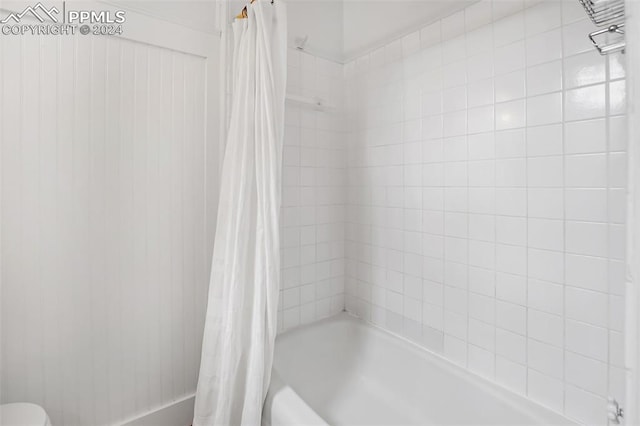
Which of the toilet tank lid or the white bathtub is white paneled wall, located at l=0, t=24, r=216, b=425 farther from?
the white bathtub

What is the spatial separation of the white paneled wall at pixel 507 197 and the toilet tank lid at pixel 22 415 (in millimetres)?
1521

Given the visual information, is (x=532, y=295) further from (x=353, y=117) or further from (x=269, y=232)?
(x=353, y=117)

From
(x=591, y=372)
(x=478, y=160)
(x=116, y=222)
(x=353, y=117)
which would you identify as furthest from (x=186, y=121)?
(x=591, y=372)

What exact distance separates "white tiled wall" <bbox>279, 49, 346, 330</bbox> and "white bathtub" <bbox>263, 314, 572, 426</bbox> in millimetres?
184

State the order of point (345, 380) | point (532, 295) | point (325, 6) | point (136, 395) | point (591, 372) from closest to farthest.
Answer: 1. point (591, 372)
2. point (532, 295)
3. point (136, 395)
4. point (345, 380)
5. point (325, 6)

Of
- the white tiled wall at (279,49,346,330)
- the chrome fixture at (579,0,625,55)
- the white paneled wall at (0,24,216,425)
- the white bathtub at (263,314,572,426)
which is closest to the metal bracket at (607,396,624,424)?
the white bathtub at (263,314,572,426)

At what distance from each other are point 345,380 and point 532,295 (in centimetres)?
109

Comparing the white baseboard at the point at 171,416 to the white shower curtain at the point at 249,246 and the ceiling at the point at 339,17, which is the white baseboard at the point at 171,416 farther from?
the ceiling at the point at 339,17

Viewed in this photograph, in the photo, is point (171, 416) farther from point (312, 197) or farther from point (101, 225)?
point (312, 197)

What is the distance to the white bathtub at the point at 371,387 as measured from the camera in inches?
48.3

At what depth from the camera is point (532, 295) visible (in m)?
1.23

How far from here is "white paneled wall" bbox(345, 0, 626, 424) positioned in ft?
3.50

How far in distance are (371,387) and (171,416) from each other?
3.35 feet

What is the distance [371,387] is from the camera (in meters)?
1.72
